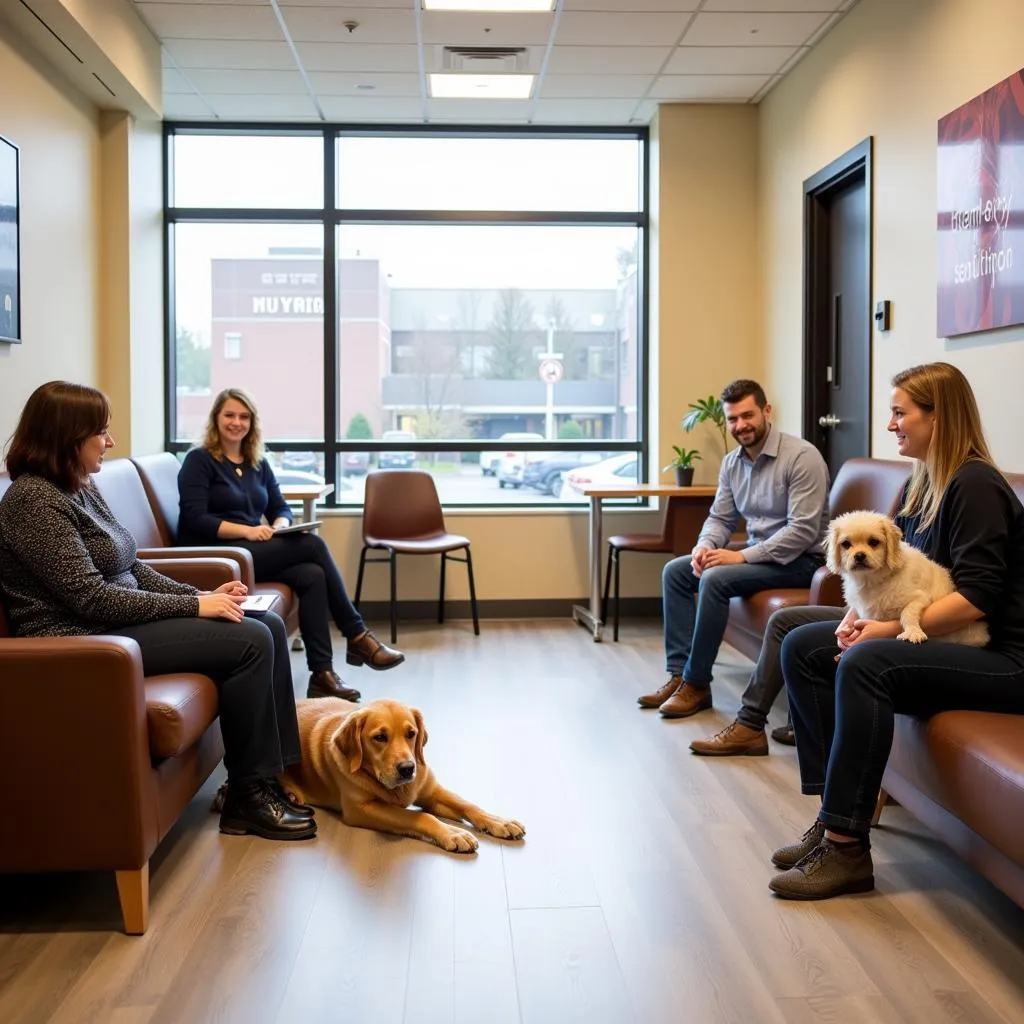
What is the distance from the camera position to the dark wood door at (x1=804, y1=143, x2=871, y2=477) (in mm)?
4879

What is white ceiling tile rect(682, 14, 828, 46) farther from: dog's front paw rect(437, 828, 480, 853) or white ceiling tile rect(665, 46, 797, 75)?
dog's front paw rect(437, 828, 480, 853)

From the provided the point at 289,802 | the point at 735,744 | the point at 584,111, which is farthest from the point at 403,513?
the point at 289,802

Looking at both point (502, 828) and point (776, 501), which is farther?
point (776, 501)

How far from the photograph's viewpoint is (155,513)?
455 cm

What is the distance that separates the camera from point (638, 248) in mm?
6719

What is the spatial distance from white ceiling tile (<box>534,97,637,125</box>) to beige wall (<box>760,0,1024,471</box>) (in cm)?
84

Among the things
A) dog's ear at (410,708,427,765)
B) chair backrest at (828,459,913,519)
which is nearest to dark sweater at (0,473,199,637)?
dog's ear at (410,708,427,765)

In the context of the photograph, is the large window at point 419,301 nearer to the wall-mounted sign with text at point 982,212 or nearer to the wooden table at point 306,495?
the wooden table at point 306,495

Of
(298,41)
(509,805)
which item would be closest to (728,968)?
→ (509,805)

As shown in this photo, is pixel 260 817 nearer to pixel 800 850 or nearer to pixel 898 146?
pixel 800 850

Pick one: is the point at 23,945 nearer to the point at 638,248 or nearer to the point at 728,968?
the point at 728,968

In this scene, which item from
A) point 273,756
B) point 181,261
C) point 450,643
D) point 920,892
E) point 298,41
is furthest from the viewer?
point 181,261

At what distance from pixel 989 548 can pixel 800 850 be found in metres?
0.82

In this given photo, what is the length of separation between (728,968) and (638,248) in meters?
5.16
